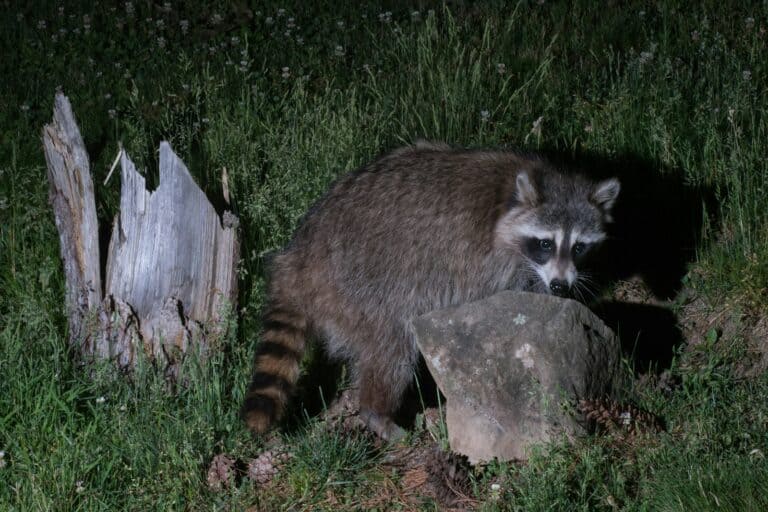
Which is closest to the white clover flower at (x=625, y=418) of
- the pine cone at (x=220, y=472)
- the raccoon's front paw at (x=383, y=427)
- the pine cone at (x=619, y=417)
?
the pine cone at (x=619, y=417)

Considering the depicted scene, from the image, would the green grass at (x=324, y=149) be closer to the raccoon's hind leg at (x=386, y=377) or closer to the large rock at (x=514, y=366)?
the large rock at (x=514, y=366)

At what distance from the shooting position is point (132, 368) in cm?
422

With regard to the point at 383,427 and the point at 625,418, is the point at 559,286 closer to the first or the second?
the point at 625,418

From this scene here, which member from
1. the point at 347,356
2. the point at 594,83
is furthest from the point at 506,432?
the point at 594,83

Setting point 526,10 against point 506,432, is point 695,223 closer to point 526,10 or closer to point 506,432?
point 506,432

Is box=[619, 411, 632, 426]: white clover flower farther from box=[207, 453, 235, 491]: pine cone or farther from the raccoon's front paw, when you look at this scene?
box=[207, 453, 235, 491]: pine cone

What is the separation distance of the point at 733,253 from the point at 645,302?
446 millimetres

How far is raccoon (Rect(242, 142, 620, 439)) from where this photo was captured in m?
4.12

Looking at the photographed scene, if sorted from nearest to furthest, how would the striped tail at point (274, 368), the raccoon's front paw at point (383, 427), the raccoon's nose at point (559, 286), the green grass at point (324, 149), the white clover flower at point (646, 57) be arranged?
the green grass at point (324, 149), the striped tail at point (274, 368), the raccoon's nose at point (559, 286), the raccoon's front paw at point (383, 427), the white clover flower at point (646, 57)

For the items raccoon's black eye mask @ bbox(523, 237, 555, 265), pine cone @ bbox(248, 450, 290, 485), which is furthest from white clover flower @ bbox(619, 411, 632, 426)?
pine cone @ bbox(248, 450, 290, 485)

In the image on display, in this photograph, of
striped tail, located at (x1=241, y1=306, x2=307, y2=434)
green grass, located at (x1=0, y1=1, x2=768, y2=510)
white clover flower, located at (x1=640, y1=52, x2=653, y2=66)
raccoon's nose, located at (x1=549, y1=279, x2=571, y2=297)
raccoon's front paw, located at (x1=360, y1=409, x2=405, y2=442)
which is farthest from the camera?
white clover flower, located at (x1=640, y1=52, x2=653, y2=66)

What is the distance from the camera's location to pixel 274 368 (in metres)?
3.98

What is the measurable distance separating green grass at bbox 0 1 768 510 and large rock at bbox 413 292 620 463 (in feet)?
0.47

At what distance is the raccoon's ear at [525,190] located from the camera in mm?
4039
